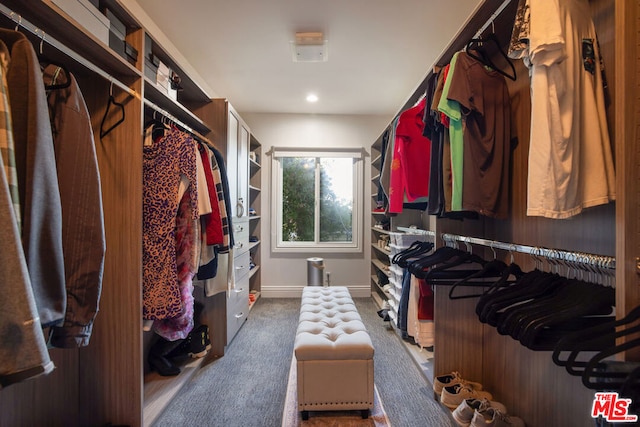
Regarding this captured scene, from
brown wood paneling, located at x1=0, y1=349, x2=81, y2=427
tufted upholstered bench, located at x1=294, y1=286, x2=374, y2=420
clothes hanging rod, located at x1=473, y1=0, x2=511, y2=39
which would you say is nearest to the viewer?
brown wood paneling, located at x1=0, y1=349, x2=81, y2=427

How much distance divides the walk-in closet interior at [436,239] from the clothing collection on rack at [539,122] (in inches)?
3.1

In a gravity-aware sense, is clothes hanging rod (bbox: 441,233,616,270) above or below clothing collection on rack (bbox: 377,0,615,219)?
below

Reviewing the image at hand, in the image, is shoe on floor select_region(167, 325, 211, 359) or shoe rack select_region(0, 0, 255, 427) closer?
shoe rack select_region(0, 0, 255, 427)

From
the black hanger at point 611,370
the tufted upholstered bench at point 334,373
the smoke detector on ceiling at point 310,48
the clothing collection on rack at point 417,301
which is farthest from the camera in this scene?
the smoke detector on ceiling at point 310,48

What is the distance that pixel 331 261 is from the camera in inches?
153

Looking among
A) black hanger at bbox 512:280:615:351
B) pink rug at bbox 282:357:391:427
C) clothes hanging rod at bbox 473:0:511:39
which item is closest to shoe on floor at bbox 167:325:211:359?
pink rug at bbox 282:357:391:427

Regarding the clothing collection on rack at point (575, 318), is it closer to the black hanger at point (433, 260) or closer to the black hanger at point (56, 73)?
the black hanger at point (433, 260)

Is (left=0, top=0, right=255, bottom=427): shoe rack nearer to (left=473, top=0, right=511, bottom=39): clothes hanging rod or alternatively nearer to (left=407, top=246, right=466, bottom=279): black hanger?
(left=407, top=246, right=466, bottom=279): black hanger

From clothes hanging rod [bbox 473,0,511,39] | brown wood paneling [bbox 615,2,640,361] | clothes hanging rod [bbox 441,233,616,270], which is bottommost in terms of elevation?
clothes hanging rod [bbox 441,233,616,270]

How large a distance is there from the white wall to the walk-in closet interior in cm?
185

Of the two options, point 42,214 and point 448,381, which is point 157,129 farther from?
point 448,381

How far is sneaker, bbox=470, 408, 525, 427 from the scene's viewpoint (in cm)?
128

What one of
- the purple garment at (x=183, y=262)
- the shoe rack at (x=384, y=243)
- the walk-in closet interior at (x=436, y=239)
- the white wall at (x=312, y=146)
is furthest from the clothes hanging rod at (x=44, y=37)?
the white wall at (x=312, y=146)

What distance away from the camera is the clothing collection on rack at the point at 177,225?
55.5 inches
